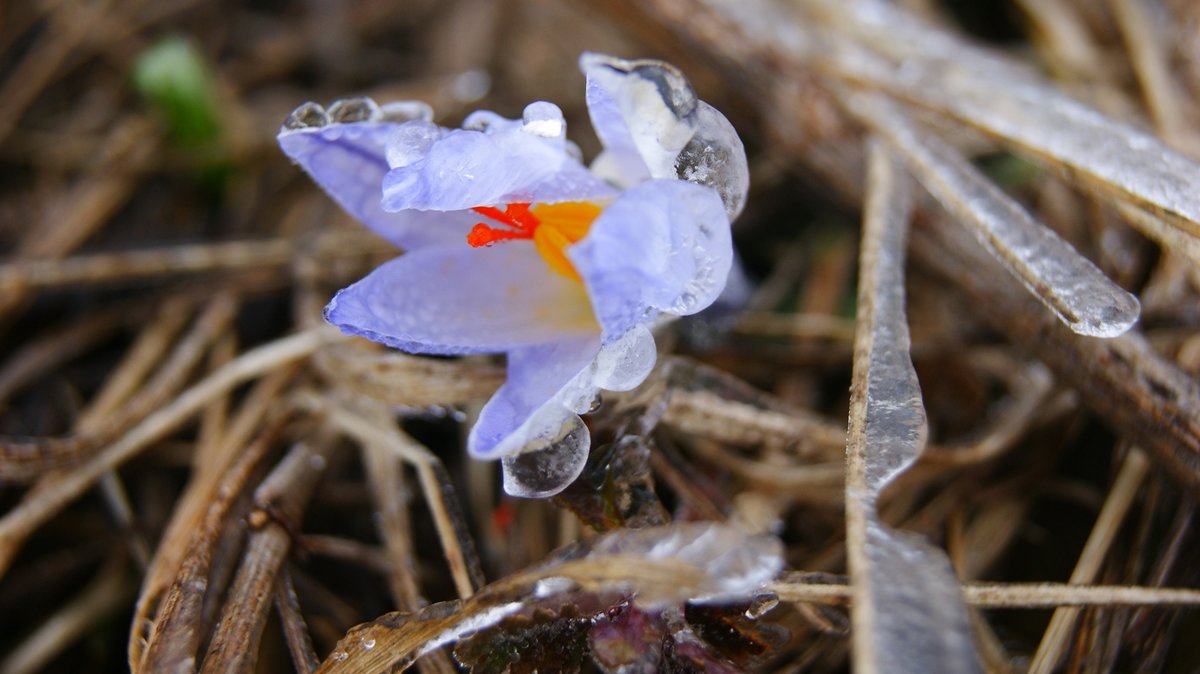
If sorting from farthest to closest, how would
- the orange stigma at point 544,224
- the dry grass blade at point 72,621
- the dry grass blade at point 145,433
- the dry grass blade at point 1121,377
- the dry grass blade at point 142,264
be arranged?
the dry grass blade at point 142,264, the dry grass blade at point 72,621, the dry grass blade at point 145,433, the dry grass blade at point 1121,377, the orange stigma at point 544,224

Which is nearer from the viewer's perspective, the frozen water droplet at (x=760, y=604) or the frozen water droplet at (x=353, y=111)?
the frozen water droplet at (x=760, y=604)

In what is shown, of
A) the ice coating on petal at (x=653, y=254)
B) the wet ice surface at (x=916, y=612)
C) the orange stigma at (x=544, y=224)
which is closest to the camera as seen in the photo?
the wet ice surface at (x=916, y=612)

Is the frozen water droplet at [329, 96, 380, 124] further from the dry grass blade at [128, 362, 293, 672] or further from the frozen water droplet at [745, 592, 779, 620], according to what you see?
the frozen water droplet at [745, 592, 779, 620]

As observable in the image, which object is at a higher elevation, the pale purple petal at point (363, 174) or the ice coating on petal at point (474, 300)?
the pale purple petal at point (363, 174)

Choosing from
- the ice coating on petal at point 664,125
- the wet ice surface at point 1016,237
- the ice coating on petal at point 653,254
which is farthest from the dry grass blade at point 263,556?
the wet ice surface at point 1016,237

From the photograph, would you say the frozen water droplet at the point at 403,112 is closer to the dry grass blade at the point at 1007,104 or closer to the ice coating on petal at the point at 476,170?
the ice coating on petal at the point at 476,170

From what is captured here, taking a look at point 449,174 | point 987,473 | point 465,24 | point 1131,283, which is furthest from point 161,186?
point 1131,283

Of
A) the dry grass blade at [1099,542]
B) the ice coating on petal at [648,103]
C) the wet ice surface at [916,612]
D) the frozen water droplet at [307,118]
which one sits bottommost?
the dry grass blade at [1099,542]

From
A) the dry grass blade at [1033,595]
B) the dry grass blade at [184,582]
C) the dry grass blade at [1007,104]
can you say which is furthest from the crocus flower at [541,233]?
the dry grass blade at [1007,104]
